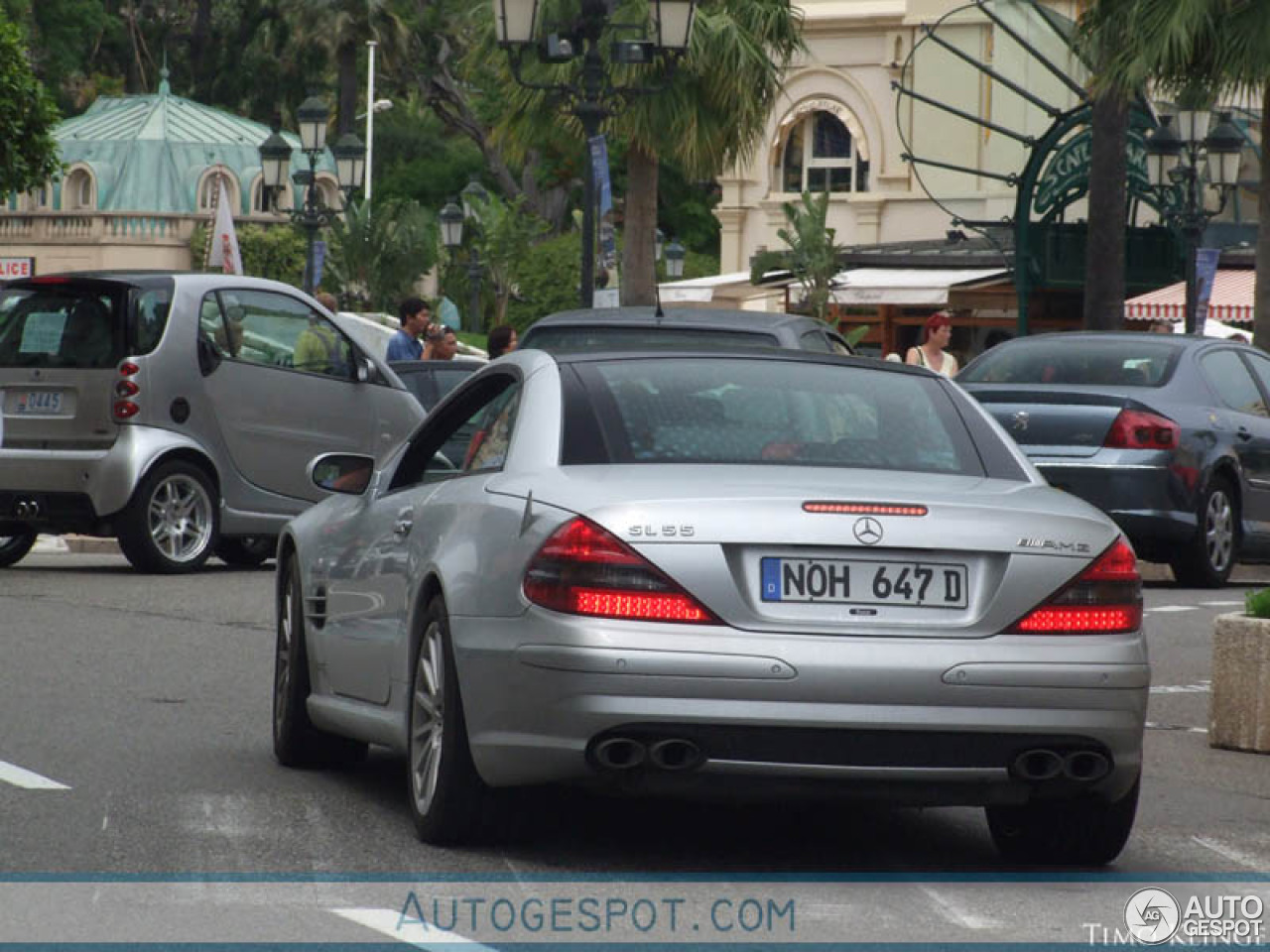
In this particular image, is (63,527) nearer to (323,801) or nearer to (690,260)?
(323,801)

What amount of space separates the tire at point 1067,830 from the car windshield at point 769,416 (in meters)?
0.89

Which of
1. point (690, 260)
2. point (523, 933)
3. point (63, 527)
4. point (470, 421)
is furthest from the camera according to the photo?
point (690, 260)

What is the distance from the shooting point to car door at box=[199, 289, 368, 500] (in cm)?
1767

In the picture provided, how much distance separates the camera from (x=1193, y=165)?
3127 centimetres

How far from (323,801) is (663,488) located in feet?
6.16

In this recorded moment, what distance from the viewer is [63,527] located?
687 inches

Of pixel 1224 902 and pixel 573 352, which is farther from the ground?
pixel 573 352

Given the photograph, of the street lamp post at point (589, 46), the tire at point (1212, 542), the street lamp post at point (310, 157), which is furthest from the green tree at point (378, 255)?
the tire at point (1212, 542)

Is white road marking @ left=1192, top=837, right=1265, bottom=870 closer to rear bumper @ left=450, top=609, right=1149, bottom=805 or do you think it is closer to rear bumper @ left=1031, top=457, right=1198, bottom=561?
rear bumper @ left=450, top=609, right=1149, bottom=805

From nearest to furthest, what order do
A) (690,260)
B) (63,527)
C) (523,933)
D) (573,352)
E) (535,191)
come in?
(523,933) < (573,352) < (63,527) < (690,260) < (535,191)

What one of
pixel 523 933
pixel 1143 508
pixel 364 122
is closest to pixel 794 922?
pixel 523 933

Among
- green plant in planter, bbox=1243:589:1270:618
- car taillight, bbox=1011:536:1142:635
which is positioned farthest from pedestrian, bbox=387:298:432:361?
car taillight, bbox=1011:536:1142:635

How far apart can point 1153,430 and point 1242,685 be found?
7286 mm

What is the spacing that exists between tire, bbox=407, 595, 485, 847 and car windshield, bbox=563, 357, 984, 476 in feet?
2.00
